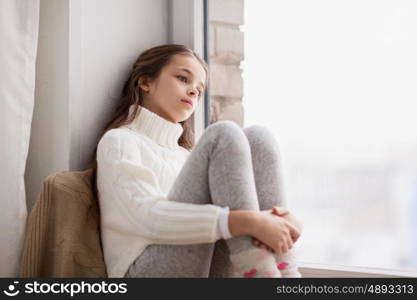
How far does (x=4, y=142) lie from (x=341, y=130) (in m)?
0.97

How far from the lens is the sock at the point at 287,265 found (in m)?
1.16

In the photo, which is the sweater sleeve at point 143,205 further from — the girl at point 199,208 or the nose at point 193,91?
the nose at point 193,91

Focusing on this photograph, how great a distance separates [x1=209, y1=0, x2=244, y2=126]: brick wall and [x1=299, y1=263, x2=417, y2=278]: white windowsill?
1.78 feet

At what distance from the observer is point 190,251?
3.85 ft

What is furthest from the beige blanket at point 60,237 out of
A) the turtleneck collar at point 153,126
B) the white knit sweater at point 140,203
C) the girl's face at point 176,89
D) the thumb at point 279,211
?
the thumb at point 279,211

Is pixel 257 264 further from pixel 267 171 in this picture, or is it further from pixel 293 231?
pixel 267 171

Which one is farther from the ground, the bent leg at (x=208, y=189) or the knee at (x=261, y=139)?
the knee at (x=261, y=139)

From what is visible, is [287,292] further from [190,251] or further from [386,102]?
[386,102]

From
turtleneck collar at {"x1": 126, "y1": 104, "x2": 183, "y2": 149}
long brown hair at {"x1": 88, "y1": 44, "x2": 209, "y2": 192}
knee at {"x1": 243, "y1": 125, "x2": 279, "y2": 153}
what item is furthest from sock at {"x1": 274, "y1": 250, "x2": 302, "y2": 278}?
long brown hair at {"x1": 88, "y1": 44, "x2": 209, "y2": 192}

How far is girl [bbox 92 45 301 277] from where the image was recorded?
3.65ft

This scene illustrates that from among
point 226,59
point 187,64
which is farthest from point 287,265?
point 226,59

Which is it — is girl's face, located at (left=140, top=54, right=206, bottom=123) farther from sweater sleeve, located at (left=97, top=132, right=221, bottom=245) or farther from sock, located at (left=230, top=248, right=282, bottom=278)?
sock, located at (left=230, top=248, right=282, bottom=278)

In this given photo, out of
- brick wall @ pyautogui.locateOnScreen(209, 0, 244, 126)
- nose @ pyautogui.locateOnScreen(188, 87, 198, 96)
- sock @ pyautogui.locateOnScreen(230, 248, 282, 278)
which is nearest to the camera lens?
sock @ pyautogui.locateOnScreen(230, 248, 282, 278)

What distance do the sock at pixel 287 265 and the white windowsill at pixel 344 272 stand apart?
1.34 ft
